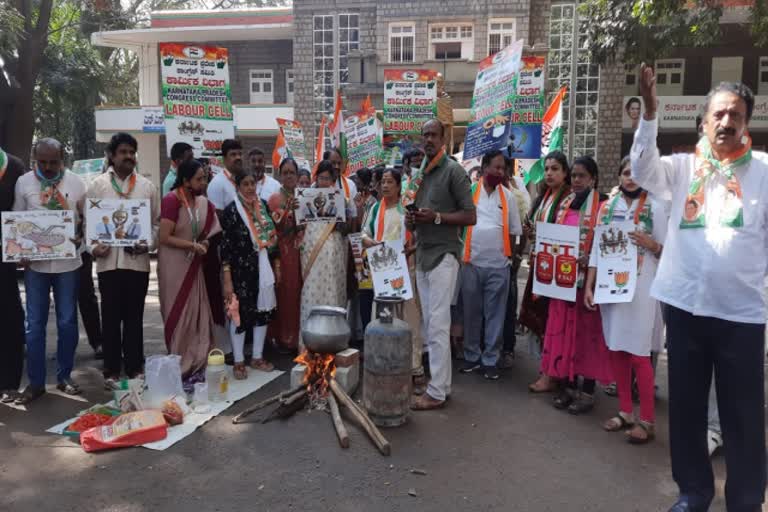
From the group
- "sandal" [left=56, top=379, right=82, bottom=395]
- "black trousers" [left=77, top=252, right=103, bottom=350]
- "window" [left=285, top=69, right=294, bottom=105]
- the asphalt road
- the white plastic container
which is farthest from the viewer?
"window" [left=285, top=69, right=294, bottom=105]

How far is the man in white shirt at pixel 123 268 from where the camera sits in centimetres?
476

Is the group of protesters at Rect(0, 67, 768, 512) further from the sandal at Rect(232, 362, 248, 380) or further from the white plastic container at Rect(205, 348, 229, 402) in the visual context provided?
the white plastic container at Rect(205, 348, 229, 402)

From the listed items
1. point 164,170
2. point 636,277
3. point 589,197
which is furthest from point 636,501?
point 164,170

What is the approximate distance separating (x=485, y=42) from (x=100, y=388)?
16.9m

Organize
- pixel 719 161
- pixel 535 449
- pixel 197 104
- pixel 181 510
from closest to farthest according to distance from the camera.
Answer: pixel 719 161 → pixel 181 510 → pixel 535 449 → pixel 197 104

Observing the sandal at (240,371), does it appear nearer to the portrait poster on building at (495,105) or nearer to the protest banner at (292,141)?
the portrait poster on building at (495,105)

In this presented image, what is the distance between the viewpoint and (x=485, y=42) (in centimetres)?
1895

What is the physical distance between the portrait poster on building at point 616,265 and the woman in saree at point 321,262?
241 cm

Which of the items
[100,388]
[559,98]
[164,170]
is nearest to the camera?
[100,388]

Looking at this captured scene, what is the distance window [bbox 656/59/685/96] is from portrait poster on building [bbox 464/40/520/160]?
639 inches

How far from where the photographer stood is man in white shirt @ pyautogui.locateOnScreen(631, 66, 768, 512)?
271 centimetres

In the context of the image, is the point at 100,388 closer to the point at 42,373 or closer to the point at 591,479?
the point at 42,373

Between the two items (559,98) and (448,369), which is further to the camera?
(559,98)

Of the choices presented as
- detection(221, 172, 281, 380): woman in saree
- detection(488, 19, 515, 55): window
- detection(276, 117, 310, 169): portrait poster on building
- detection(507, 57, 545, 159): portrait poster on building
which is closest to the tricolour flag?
detection(507, 57, 545, 159): portrait poster on building
